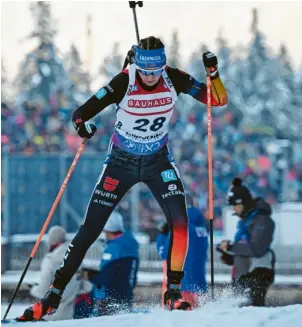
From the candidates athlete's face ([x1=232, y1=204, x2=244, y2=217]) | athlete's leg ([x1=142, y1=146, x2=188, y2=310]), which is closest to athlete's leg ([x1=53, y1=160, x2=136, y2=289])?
athlete's leg ([x1=142, y1=146, x2=188, y2=310])

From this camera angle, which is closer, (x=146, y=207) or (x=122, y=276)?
(x=122, y=276)

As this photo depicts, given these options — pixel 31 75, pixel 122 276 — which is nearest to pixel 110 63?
pixel 31 75

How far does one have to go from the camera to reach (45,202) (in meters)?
16.5

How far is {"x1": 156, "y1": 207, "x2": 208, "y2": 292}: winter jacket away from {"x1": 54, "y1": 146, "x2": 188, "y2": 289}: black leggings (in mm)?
1137

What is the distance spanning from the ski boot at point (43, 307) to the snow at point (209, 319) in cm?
42

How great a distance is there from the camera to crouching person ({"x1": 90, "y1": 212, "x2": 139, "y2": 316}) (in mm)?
7129

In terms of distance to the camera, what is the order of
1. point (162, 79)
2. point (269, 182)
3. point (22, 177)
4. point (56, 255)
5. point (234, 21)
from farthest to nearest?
point (234, 21)
point (269, 182)
point (22, 177)
point (56, 255)
point (162, 79)

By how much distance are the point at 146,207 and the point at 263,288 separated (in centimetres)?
1220

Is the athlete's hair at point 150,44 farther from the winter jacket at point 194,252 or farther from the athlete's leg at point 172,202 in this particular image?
Answer: the winter jacket at point 194,252

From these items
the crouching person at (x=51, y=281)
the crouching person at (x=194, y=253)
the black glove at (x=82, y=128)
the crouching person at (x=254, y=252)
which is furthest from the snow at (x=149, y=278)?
the black glove at (x=82, y=128)

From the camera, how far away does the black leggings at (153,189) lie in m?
5.91

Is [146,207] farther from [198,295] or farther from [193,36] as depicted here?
[198,295]

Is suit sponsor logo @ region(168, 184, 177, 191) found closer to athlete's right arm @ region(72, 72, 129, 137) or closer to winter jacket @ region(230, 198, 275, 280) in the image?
athlete's right arm @ region(72, 72, 129, 137)

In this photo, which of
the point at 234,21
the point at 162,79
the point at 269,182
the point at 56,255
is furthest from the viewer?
the point at 234,21
